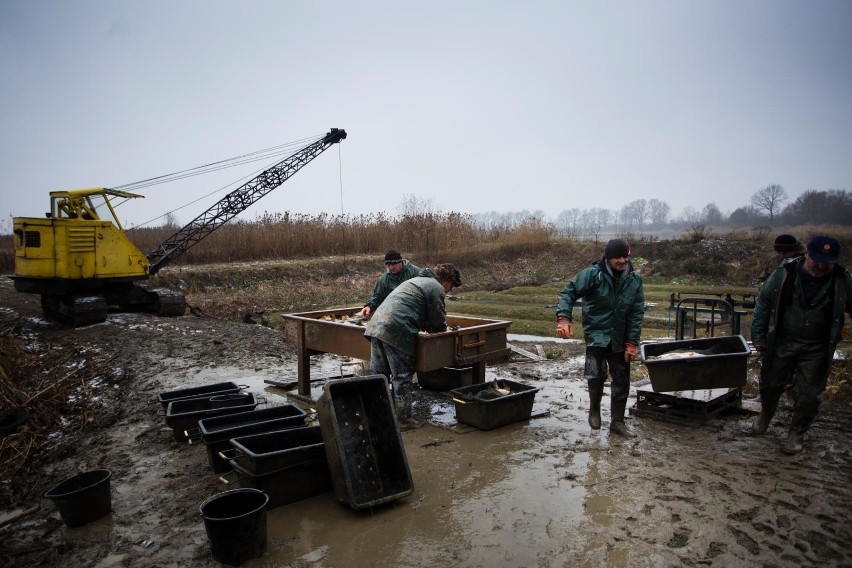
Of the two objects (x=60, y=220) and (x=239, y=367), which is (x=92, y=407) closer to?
(x=239, y=367)

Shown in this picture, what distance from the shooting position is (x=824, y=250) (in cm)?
448

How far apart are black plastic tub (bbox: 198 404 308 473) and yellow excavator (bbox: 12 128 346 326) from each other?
857cm

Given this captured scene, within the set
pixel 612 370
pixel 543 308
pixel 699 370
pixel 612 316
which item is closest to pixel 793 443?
pixel 699 370

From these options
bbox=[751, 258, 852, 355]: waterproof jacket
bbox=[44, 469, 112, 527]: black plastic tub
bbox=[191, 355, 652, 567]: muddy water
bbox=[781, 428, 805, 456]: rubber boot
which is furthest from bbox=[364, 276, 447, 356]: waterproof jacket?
bbox=[781, 428, 805, 456]: rubber boot

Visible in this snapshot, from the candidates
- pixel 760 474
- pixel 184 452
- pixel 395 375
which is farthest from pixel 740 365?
pixel 184 452

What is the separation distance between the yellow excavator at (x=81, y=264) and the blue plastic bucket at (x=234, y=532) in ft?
33.6

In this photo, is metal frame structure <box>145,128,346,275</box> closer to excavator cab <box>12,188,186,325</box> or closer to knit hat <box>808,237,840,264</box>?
excavator cab <box>12,188,186,325</box>

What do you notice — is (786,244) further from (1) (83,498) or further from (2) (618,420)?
(1) (83,498)

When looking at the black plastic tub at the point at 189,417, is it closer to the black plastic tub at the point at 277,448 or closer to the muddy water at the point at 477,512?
the black plastic tub at the point at 277,448

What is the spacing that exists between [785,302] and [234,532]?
479 cm

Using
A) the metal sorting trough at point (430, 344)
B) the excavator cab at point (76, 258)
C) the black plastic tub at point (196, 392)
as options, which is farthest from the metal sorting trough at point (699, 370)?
the excavator cab at point (76, 258)

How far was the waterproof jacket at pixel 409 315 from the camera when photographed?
17.6 ft

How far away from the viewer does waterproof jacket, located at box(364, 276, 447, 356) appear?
211 inches

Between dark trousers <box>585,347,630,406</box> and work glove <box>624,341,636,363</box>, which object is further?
dark trousers <box>585,347,630,406</box>
